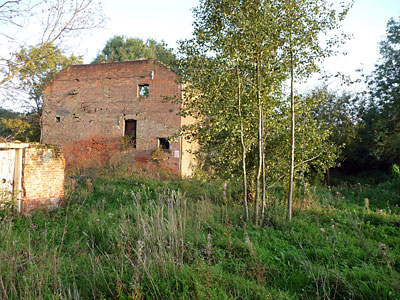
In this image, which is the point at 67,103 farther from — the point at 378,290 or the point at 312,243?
the point at 378,290

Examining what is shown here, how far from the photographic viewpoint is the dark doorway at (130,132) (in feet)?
60.2

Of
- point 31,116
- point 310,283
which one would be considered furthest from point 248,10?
point 31,116

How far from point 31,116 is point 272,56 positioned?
7.37 metres

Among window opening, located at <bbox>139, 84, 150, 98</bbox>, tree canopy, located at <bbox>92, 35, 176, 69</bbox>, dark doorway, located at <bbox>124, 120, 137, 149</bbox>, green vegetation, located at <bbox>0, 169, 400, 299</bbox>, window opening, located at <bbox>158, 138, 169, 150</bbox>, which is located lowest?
green vegetation, located at <bbox>0, 169, 400, 299</bbox>

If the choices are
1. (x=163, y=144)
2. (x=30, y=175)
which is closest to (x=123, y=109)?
(x=163, y=144)

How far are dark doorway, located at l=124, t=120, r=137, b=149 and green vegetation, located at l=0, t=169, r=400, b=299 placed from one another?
1048cm

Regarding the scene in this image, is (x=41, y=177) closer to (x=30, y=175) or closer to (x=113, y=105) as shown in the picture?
(x=30, y=175)

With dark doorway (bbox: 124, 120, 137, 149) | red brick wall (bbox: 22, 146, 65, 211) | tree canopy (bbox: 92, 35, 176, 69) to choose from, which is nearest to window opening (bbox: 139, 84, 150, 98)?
dark doorway (bbox: 124, 120, 137, 149)

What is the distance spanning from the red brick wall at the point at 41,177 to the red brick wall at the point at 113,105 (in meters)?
8.29

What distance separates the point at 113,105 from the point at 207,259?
652 inches

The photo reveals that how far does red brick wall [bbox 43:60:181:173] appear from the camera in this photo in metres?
17.9

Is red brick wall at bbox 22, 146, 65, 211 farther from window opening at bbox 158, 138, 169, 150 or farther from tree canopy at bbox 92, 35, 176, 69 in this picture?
tree canopy at bbox 92, 35, 176, 69

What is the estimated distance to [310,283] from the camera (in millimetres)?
3799

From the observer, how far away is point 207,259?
4.44 m
